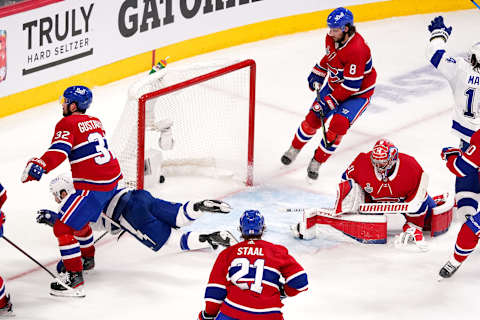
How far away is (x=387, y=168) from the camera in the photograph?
6305 millimetres

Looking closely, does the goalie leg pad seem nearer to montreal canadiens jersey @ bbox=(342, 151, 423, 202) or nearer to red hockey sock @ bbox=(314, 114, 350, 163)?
montreal canadiens jersey @ bbox=(342, 151, 423, 202)

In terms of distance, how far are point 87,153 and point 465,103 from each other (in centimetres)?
233

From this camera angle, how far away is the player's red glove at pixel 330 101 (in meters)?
7.25

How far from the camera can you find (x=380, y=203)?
21.1ft

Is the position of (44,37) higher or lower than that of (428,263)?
higher

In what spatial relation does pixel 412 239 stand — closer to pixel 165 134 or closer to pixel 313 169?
pixel 313 169

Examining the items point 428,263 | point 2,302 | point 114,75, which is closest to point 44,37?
point 114,75

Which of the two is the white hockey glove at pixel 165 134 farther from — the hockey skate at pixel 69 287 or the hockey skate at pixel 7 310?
the hockey skate at pixel 7 310

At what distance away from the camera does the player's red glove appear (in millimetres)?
7246

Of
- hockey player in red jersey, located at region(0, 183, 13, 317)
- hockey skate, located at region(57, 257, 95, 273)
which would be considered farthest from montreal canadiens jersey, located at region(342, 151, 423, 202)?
hockey player in red jersey, located at region(0, 183, 13, 317)

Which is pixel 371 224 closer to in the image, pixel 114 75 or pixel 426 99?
pixel 426 99

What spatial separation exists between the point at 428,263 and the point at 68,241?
208 cm

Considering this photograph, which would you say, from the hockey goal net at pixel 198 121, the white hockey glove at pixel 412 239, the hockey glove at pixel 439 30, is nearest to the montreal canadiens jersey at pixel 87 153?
the hockey goal net at pixel 198 121

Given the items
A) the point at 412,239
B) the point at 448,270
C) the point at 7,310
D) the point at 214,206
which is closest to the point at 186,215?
the point at 214,206
